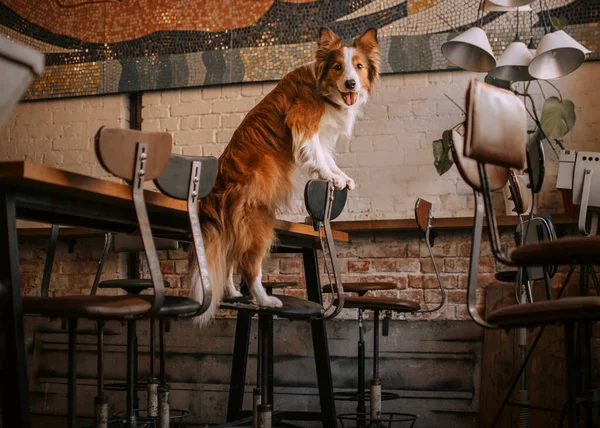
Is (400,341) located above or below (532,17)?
below

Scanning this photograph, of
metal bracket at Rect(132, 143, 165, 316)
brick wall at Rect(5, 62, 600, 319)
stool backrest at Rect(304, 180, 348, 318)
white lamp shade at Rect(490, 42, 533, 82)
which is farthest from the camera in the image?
brick wall at Rect(5, 62, 600, 319)

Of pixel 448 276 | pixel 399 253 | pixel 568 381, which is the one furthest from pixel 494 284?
pixel 568 381

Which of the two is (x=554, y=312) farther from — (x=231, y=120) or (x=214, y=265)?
(x=231, y=120)

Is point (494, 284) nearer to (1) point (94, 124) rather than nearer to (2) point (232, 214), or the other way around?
(2) point (232, 214)

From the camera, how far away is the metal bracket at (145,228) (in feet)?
6.15

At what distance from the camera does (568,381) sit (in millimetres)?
1696

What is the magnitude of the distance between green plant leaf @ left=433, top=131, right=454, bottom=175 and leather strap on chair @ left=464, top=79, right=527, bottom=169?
2144mm

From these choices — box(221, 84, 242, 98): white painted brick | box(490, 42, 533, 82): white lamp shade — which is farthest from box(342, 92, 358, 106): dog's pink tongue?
box(221, 84, 242, 98): white painted brick

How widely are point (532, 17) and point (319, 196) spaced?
97.8 inches

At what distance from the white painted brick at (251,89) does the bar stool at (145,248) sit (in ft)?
→ 9.62

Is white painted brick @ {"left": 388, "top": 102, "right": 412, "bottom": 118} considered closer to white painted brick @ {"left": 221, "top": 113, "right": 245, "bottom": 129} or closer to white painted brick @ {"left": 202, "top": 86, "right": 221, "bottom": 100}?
white painted brick @ {"left": 221, "top": 113, "right": 245, "bottom": 129}

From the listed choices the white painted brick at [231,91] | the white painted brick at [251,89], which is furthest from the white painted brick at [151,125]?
the white painted brick at [251,89]

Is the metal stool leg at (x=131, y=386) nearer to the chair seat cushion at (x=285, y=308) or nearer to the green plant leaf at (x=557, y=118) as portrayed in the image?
the chair seat cushion at (x=285, y=308)

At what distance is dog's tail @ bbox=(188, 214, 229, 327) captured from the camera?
2.47 m
